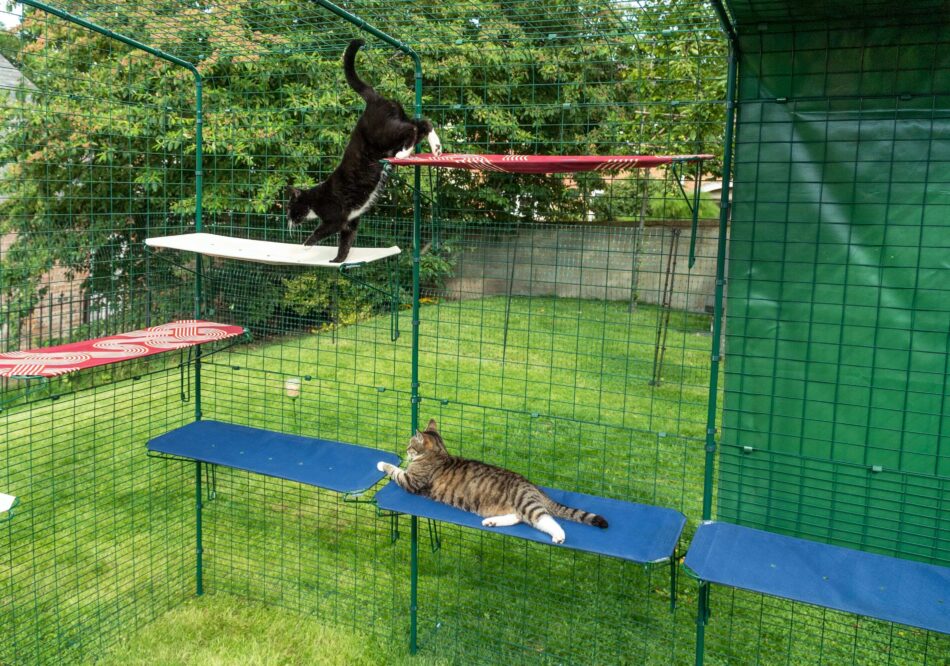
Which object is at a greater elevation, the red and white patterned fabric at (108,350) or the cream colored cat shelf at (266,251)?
the cream colored cat shelf at (266,251)

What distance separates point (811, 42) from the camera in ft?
8.63

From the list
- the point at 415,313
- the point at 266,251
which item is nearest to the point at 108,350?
the point at 266,251

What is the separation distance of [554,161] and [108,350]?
1.99 meters

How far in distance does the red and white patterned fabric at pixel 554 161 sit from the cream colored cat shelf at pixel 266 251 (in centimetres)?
56

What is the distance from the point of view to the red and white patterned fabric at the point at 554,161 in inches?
85.4

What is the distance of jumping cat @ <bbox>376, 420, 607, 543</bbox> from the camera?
2.64 metres

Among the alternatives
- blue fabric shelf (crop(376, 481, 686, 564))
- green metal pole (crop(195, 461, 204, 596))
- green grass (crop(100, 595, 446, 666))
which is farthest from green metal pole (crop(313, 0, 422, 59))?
green grass (crop(100, 595, 446, 666))

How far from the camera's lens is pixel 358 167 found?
121 inches

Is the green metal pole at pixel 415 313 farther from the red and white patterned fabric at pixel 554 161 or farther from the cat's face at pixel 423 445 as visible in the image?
the red and white patterned fabric at pixel 554 161

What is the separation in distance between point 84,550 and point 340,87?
178 inches

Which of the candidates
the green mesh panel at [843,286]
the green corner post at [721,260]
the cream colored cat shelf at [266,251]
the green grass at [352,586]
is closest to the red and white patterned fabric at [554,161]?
the green corner post at [721,260]

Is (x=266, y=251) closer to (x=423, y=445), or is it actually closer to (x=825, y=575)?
(x=423, y=445)

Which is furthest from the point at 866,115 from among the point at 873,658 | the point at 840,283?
the point at 873,658

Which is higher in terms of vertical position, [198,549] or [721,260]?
[721,260]
